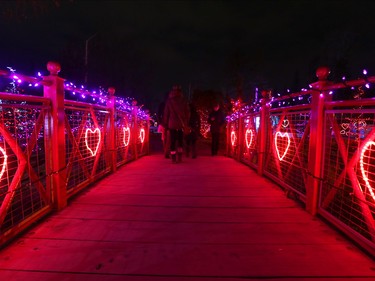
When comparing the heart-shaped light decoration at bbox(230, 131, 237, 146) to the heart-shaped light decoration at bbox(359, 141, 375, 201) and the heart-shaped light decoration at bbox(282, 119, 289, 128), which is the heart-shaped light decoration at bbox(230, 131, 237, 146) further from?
the heart-shaped light decoration at bbox(359, 141, 375, 201)

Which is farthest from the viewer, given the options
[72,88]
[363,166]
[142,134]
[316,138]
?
[142,134]

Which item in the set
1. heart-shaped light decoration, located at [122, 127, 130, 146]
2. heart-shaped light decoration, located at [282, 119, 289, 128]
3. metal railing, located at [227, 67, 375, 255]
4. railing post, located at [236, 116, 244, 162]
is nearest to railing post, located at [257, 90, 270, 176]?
metal railing, located at [227, 67, 375, 255]

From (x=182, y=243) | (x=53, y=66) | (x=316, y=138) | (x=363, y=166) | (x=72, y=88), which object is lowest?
(x=182, y=243)

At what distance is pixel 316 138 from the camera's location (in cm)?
333

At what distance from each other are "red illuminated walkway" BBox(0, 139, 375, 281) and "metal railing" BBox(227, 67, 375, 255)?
0.21 meters

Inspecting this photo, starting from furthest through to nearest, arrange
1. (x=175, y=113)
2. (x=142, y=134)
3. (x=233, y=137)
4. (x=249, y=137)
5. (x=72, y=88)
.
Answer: (x=142, y=134) < (x=233, y=137) < (x=175, y=113) < (x=249, y=137) < (x=72, y=88)

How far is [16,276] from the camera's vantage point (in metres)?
2.07

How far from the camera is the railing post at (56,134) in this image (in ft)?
10.7

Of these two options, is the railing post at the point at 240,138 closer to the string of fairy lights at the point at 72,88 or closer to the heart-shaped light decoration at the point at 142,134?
the string of fairy lights at the point at 72,88

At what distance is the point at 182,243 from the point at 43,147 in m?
1.91

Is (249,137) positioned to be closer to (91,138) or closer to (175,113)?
(175,113)

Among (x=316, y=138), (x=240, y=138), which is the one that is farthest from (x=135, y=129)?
(x=316, y=138)

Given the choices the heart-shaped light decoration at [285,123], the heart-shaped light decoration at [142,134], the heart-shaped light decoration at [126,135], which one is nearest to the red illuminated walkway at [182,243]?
the heart-shaped light decoration at [285,123]

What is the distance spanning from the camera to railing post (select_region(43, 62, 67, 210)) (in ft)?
10.7
